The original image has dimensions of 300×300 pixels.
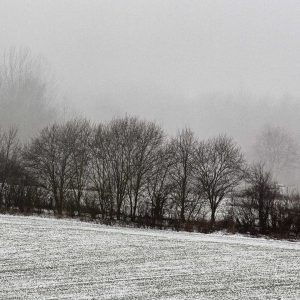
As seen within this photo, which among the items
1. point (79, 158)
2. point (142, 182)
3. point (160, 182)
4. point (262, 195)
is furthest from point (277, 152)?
point (262, 195)

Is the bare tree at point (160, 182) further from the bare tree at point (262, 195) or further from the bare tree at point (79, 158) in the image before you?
the bare tree at point (262, 195)

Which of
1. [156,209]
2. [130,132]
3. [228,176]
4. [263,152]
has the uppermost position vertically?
[263,152]

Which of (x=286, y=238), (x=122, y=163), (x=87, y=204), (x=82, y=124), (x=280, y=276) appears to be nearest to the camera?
(x=280, y=276)

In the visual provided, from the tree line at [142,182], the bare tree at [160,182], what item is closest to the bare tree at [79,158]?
the tree line at [142,182]

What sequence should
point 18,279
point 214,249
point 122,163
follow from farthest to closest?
point 122,163
point 214,249
point 18,279

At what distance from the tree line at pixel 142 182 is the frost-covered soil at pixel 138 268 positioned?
11.9 meters

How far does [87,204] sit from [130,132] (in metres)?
9.41

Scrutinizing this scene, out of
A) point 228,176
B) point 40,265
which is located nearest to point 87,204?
point 228,176

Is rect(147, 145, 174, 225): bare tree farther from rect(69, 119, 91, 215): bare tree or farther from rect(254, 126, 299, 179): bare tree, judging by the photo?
rect(254, 126, 299, 179): bare tree

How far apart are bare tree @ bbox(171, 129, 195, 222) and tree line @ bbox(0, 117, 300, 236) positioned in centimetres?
10

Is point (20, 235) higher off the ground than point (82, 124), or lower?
lower

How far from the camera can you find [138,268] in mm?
13281

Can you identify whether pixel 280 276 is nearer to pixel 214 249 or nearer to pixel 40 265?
pixel 214 249

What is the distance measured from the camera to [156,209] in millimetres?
32312
